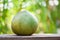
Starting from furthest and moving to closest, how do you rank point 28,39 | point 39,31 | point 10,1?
point 39,31
point 10,1
point 28,39

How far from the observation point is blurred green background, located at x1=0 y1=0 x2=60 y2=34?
1.06m

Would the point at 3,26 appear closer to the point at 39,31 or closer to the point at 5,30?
the point at 5,30

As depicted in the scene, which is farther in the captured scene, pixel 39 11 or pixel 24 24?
pixel 39 11

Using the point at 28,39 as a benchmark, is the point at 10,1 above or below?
above

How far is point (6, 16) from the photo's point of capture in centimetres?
113

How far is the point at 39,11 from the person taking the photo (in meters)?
1.14

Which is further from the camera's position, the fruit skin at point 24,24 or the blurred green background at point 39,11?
the blurred green background at point 39,11

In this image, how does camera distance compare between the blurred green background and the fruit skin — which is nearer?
the fruit skin

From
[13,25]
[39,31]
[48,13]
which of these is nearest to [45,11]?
[48,13]

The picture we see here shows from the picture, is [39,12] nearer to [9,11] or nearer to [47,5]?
[47,5]

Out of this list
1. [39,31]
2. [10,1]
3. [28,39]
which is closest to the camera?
[28,39]

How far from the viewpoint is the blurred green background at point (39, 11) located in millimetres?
1061

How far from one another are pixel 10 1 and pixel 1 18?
0.12 meters

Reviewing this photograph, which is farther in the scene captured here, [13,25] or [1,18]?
[1,18]
